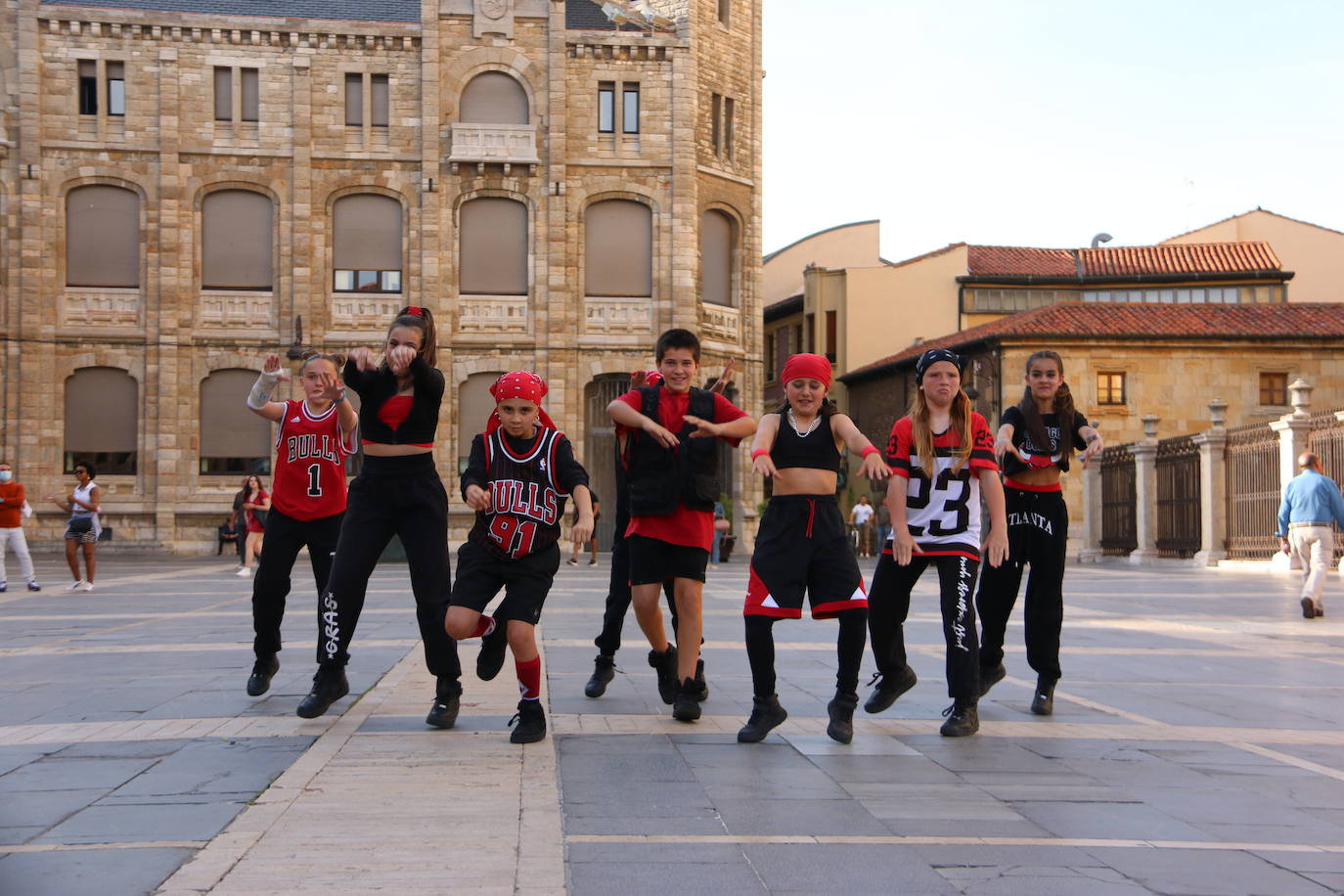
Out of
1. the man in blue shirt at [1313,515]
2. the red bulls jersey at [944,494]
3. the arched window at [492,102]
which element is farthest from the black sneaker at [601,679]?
the arched window at [492,102]

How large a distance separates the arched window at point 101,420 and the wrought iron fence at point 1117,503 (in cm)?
2425

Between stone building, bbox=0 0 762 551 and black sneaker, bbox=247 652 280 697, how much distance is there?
29.2 meters

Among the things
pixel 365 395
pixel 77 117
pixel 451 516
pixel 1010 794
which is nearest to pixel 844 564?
pixel 1010 794

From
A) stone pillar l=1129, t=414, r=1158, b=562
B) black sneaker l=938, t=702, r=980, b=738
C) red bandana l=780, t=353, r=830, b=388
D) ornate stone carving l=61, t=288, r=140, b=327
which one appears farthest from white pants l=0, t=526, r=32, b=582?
stone pillar l=1129, t=414, r=1158, b=562

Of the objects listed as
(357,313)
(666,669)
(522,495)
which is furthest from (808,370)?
(357,313)

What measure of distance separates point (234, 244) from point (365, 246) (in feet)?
10.8

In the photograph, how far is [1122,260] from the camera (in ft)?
186

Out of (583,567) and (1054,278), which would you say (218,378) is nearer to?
(583,567)

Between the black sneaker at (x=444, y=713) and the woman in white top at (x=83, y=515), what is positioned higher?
the woman in white top at (x=83, y=515)

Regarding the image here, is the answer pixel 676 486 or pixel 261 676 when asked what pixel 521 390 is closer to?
pixel 676 486

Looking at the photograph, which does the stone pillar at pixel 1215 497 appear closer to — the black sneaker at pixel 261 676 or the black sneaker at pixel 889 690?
the black sneaker at pixel 889 690

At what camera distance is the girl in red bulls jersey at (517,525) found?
6.49 m

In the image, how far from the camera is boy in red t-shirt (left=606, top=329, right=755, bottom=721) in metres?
7.25

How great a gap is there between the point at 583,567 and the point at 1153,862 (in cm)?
2537
